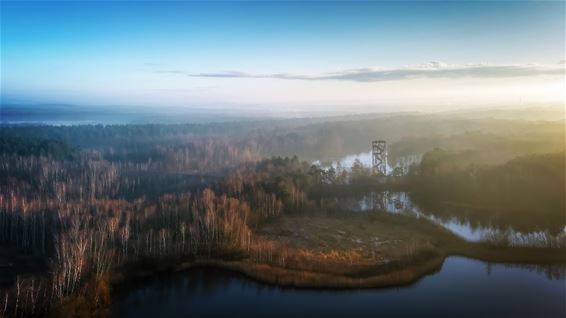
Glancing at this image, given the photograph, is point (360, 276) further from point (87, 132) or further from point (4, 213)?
point (87, 132)

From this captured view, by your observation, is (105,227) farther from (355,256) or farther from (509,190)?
(509,190)

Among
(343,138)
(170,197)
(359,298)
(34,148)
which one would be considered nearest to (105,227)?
(170,197)

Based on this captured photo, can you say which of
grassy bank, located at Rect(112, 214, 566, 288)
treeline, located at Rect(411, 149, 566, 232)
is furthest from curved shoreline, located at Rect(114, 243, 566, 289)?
treeline, located at Rect(411, 149, 566, 232)

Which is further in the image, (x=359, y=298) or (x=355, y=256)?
(x=355, y=256)

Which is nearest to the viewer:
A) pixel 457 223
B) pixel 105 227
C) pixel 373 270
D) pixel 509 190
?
pixel 373 270

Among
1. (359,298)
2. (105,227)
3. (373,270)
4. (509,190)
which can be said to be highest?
(509,190)

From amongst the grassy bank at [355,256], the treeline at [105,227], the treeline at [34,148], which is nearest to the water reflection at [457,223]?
the grassy bank at [355,256]
